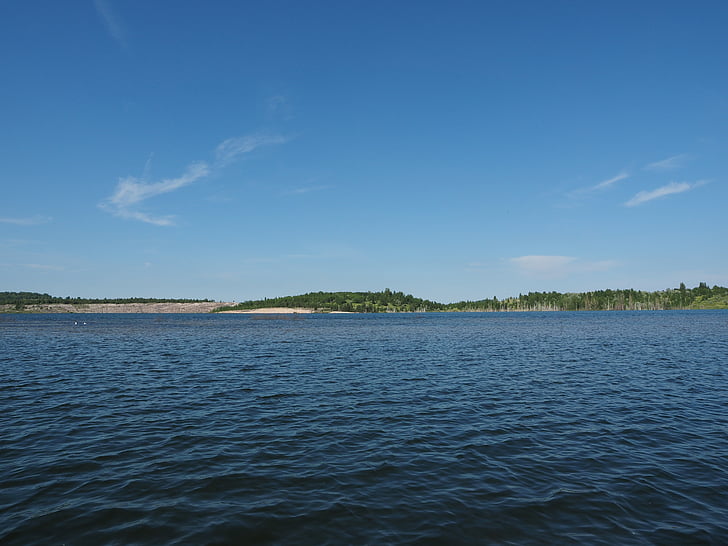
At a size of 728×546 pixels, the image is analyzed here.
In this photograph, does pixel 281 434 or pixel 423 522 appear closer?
pixel 423 522

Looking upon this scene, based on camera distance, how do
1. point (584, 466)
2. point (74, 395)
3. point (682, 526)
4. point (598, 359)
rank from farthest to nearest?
1. point (598, 359)
2. point (74, 395)
3. point (584, 466)
4. point (682, 526)

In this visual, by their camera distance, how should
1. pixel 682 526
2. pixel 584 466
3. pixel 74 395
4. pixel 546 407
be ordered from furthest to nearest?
1. pixel 74 395
2. pixel 546 407
3. pixel 584 466
4. pixel 682 526

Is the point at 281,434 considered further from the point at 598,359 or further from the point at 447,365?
the point at 598,359

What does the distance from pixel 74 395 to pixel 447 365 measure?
33.6 metres

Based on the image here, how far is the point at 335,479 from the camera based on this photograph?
48.8ft

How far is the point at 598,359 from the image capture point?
47875 mm

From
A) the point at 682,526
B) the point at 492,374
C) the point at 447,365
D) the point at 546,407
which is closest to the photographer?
the point at 682,526

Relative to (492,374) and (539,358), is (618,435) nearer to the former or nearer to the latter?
(492,374)

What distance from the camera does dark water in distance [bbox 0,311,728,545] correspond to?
1172 centimetres

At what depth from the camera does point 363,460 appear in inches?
657

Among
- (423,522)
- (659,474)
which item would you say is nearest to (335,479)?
(423,522)

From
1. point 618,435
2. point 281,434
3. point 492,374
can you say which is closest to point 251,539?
point 281,434

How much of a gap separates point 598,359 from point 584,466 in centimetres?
3716

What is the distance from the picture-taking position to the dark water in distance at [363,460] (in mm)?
11719
